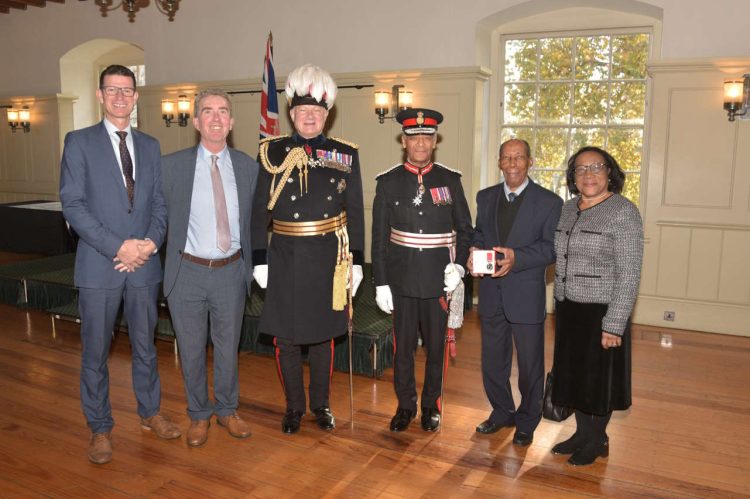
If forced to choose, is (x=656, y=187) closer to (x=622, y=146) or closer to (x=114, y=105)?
(x=622, y=146)

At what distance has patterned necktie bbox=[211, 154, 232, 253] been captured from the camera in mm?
3080

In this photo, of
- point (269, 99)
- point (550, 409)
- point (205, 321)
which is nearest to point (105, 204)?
point (205, 321)

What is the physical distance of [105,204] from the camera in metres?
2.95

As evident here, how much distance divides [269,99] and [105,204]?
383cm

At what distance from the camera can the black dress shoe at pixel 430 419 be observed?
345cm

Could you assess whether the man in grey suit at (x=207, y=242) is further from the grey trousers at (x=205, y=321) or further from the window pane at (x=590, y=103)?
the window pane at (x=590, y=103)

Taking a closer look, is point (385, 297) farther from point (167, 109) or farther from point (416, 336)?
point (167, 109)

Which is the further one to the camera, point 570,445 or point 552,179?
point 552,179

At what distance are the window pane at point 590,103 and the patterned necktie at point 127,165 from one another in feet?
15.5

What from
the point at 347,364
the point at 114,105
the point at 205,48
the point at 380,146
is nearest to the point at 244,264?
the point at 114,105

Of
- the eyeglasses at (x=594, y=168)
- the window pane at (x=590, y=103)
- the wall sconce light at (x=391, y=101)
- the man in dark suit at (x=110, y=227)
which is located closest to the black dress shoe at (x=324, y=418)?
the man in dark suit at (x=110, y=227)

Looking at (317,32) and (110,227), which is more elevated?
(317,32)

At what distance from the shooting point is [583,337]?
290 cm

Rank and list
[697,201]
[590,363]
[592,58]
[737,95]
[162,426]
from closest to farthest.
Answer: [590,363]
[162,426]
[737,95]
[697,201]
[592,58]
